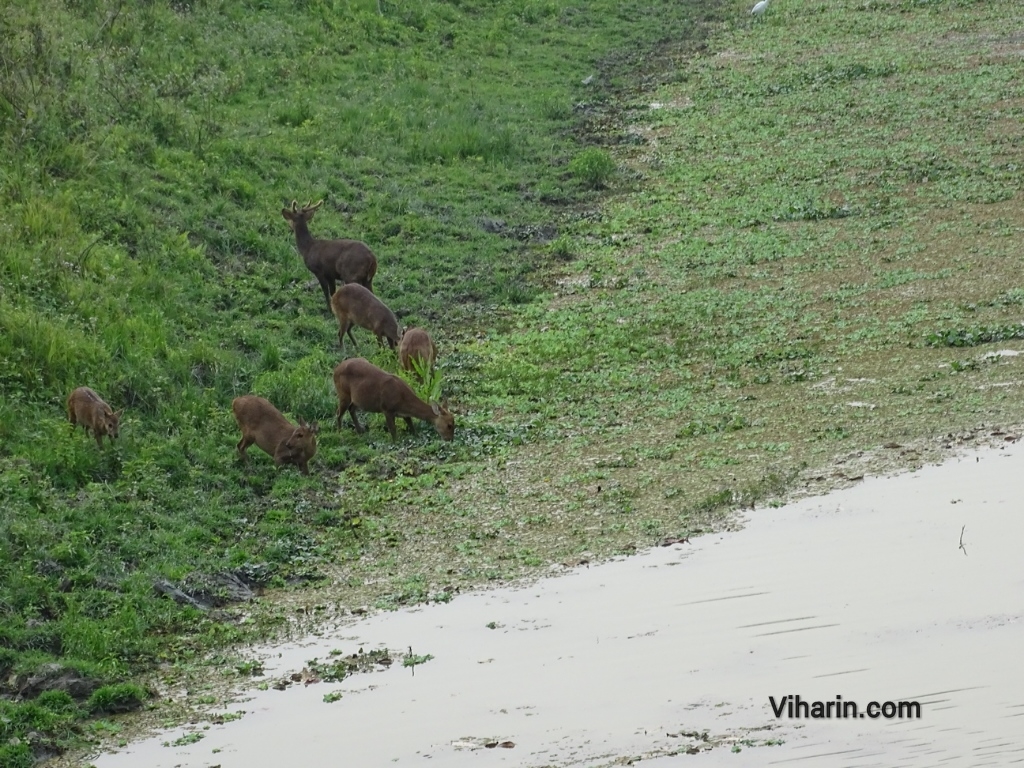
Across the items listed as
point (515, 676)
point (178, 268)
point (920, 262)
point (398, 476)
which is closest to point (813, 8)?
point (920, 262)

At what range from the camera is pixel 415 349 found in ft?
45.6

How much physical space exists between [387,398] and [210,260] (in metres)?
4.22

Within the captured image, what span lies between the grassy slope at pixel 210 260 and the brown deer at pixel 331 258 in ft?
1.24

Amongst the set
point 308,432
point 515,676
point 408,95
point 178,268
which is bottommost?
point 515,676

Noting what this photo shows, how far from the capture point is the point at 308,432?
1209 centimetres

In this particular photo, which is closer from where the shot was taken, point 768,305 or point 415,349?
point 415,349

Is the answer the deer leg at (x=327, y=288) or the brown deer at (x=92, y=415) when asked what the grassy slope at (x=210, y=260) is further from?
the deer leg at (x=327, y=288)

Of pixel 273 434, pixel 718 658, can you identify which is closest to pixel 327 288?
pixel 273 434

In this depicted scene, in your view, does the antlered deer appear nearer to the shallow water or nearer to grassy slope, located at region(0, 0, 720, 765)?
grassy slope, located at region(0, 0, 720, 765)

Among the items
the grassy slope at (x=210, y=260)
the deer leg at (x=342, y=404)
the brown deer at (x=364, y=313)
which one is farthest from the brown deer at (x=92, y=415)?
the brown deer at (x=364, y=313)

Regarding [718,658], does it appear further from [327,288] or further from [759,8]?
[759,8]

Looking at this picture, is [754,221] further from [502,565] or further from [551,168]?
[502,565]

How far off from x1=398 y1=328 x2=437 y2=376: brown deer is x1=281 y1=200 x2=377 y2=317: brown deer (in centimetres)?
172

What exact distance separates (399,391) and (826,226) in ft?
23.3
